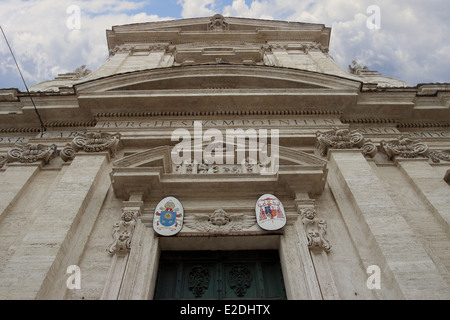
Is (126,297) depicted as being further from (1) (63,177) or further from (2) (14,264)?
(1) (63,177)

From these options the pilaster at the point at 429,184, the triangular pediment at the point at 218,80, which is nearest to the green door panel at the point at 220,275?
the pilaster at the point at 429,184

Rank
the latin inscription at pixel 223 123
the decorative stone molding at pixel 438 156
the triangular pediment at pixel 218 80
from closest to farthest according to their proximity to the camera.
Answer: the decorative stone molding at pixel 438 156
the latin inscription at pixel 223 123
the triangular pediment at pixel 218 80

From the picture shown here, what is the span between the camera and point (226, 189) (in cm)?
859

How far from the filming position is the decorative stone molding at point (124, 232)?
7.07 metres

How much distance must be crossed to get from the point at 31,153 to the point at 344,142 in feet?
27.9

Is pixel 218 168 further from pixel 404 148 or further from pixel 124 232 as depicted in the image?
pixel 404 148

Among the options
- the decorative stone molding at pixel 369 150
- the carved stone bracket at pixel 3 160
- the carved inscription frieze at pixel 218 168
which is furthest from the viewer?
the carved stone bracket at pixel 3 160

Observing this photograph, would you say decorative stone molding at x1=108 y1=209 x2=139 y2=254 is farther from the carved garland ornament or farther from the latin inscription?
the latin inscription

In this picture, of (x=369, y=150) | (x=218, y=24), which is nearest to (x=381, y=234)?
(x=369, y=150)

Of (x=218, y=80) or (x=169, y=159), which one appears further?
(x=218, y=80)

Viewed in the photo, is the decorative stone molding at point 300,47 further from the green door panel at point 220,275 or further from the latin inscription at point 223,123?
the green door panel at point 220,275

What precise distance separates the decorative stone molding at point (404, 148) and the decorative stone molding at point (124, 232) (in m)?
7.02

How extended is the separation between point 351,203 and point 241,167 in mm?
2985

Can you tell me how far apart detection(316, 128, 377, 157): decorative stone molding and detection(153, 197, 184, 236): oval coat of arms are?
444 cm
